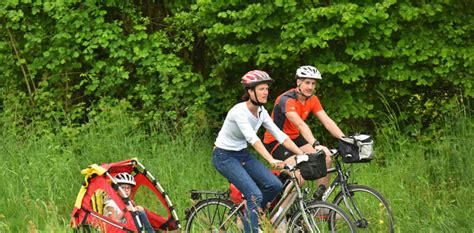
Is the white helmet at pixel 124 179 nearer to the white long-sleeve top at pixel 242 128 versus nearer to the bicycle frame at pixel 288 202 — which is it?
the bicycle frame at pixel 288 202

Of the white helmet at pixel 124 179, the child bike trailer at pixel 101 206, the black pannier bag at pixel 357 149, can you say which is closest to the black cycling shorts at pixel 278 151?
the black pannier bag at pixel 357 149

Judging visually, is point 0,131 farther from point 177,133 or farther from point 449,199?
point 449,199

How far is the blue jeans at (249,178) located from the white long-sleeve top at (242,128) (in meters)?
0.09

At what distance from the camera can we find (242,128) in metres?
7.18

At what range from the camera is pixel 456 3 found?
10508mm

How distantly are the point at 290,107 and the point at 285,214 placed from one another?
1.16 m

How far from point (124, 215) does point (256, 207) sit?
3.88ft

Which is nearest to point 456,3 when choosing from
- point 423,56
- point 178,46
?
point 423,56

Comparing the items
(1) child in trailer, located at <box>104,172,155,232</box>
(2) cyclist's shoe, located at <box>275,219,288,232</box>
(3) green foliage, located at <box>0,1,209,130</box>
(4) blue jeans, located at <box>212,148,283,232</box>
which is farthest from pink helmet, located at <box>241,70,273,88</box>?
(3) green foliage, located at <box>0,1,209,130</box>

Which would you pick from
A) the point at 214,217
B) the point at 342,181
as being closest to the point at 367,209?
the point at 342,181

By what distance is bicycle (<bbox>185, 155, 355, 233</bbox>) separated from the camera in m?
Answer: 7.19

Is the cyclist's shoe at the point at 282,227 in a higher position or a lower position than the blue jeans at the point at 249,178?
lower

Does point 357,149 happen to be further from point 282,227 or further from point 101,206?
point 101,206

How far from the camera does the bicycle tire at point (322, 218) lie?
718cm
